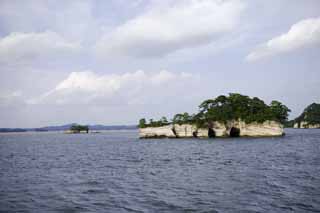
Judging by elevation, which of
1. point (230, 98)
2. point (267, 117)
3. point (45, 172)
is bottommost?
point (45, 172)

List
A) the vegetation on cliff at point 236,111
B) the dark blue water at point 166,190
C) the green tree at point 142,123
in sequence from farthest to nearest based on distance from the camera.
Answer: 1. the green tree at point 142,123
2. the vegetation on cliff at point 236,111
3. the dark blue water at point 166,190

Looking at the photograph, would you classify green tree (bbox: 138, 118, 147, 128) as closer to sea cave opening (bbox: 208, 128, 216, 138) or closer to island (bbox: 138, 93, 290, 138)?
island (bbox: 138, 93, 290, 138)

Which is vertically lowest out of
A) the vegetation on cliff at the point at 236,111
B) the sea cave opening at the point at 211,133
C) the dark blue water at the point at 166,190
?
the dark blue water at the point at 166,190

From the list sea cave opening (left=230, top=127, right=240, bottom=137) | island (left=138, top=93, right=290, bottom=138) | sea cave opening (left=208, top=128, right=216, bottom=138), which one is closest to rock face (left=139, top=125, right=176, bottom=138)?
island (left=138, top=93, right=290, bottom=138)

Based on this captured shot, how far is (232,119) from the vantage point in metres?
90.5

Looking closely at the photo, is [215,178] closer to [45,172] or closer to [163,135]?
[45,172]

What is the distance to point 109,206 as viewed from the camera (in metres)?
16.0

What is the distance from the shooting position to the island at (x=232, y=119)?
89.2 metres

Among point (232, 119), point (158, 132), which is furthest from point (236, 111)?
point (158, 132)

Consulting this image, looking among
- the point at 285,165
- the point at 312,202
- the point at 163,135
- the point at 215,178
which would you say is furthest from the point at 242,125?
the point at 312,202

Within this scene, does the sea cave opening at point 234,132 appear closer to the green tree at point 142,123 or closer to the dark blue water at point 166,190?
the green tree at point 142,123

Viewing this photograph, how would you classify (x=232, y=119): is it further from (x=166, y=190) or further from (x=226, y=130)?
(x=166, y=190)

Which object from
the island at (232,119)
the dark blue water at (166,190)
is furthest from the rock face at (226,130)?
the dark blue water at (166,190)

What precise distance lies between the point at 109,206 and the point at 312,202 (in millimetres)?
10713
